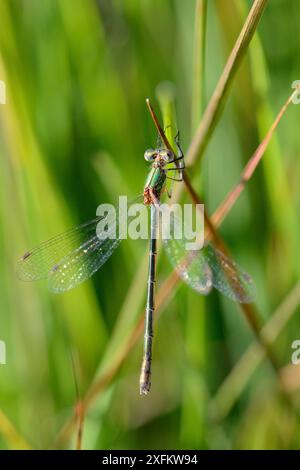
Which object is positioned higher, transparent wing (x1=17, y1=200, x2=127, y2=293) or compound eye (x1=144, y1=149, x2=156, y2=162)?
compound eye (x1=144, y1=149, x2=156, y2=162)

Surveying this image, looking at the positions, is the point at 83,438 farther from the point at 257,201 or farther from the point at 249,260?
the point at 257,201

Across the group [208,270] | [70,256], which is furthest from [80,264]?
[208,270]

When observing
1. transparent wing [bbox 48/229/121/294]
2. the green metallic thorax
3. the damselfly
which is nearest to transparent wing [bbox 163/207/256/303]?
the damselfly

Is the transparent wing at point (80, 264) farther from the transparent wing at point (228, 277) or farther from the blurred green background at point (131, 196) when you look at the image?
the transparent wing at point (228, 277)

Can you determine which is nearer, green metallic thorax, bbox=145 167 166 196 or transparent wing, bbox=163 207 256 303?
transparent wing, bbox=163 207 256 303

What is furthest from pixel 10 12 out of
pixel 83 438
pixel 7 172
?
pixel 83 438

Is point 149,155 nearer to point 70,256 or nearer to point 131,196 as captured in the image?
point 131,196

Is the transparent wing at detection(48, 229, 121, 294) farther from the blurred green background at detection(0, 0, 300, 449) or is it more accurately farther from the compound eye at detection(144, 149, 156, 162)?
the compound eye at detection(144, 149, 156, 162)

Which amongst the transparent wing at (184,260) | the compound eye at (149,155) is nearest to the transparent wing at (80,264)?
the transparent wing at (184,260)
